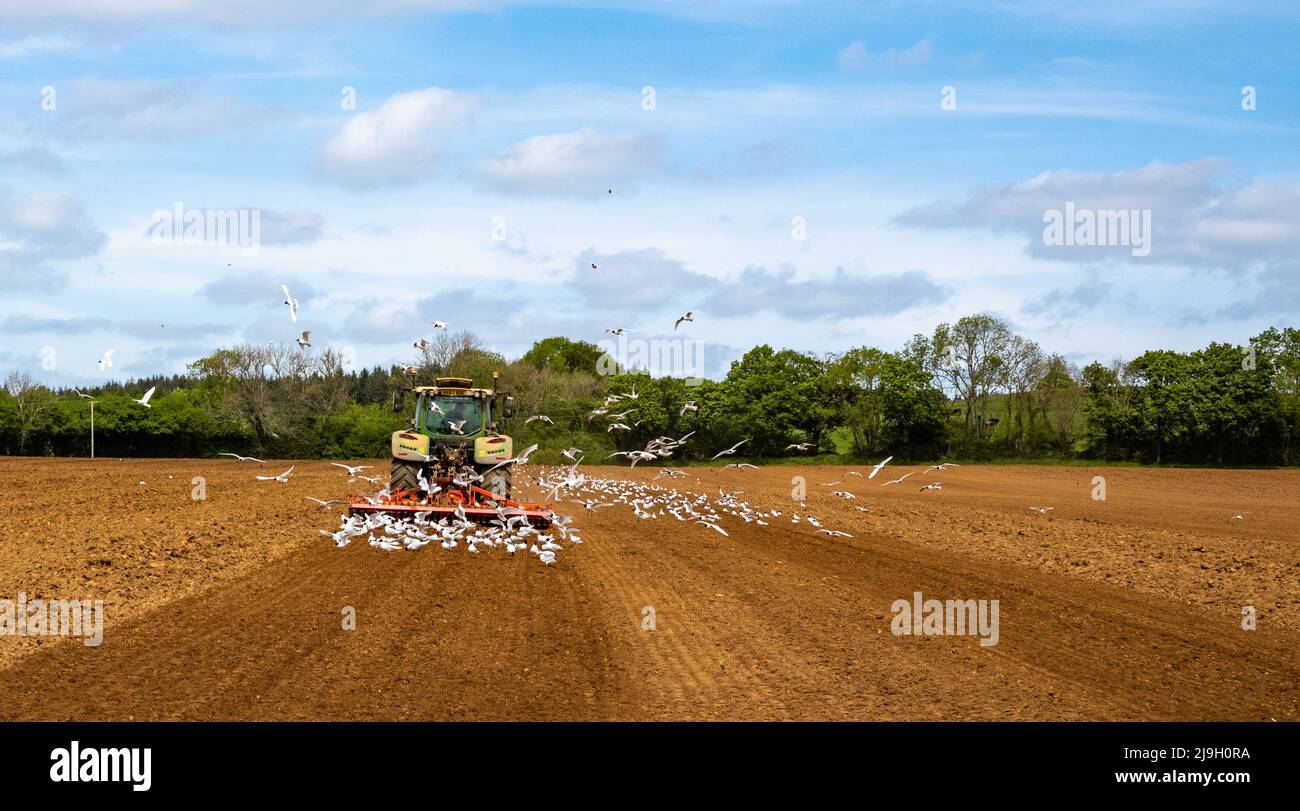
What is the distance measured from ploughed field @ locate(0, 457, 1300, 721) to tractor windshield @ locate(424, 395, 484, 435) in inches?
134

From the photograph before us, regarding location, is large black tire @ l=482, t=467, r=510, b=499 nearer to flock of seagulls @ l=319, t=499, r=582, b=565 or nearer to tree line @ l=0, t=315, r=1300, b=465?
flock of seagulls @ l=319, t=499, r=582, b=565

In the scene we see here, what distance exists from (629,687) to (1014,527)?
1805cm

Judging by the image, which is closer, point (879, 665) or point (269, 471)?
point (879, 665)

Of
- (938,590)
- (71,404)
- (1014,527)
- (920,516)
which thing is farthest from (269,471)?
(938,590)

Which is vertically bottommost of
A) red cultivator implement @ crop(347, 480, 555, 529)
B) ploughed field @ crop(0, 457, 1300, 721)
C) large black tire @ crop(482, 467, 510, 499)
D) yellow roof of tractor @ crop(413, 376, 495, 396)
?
ploughed field @ crop(0, 457, 1300, 721)

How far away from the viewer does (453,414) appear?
2388 centimetres

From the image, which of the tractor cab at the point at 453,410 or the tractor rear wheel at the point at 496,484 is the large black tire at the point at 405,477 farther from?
the tractor rear wheel at the point at 496,484

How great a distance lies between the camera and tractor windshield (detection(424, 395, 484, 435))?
23.8m

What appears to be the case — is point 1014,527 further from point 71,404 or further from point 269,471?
point 71,404

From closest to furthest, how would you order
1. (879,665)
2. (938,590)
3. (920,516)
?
(879,665), (938,590), (920,516)

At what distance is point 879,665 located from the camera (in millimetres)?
10531

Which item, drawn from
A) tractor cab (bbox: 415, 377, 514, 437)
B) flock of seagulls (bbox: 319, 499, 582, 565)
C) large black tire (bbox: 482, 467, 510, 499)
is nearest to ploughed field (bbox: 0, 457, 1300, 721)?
flock of seagulls (bbox: 319, 499, 582, 565)

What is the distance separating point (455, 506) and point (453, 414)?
147 inches

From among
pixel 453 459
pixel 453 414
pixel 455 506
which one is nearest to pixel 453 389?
pixel 453 414
